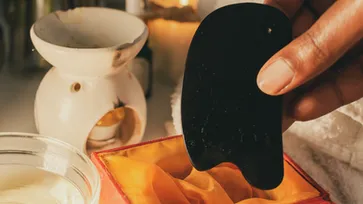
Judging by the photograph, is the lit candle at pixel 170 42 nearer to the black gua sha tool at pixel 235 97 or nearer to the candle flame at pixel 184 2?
the candle flame at pixel 184 2

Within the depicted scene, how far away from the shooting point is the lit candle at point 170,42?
635 millimetres

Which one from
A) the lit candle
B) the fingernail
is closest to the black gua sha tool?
the fingernail

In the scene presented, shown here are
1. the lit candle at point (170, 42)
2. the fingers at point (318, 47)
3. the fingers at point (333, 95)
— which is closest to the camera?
the fingers at point (318, 47)

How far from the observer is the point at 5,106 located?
2.03 ft

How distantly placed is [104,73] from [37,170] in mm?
104

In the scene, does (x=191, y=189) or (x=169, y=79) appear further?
(x=169, y=79)

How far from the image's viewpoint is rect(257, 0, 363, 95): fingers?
364 millimetres

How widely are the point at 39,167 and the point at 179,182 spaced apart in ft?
0.41

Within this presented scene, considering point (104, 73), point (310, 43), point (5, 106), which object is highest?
point (310, 43)

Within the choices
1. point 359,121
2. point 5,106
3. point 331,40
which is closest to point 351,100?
point 359,121

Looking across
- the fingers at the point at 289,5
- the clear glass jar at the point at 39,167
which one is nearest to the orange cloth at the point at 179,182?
the clear glass jar at the point at 39,167

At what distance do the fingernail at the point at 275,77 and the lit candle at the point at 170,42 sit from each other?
10.1 inches

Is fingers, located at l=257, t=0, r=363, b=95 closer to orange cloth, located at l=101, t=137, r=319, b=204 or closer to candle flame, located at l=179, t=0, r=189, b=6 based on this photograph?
orange cloth, located at l=101, t=137, r=319, b=204

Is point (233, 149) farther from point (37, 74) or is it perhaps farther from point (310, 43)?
point (37, 74)
